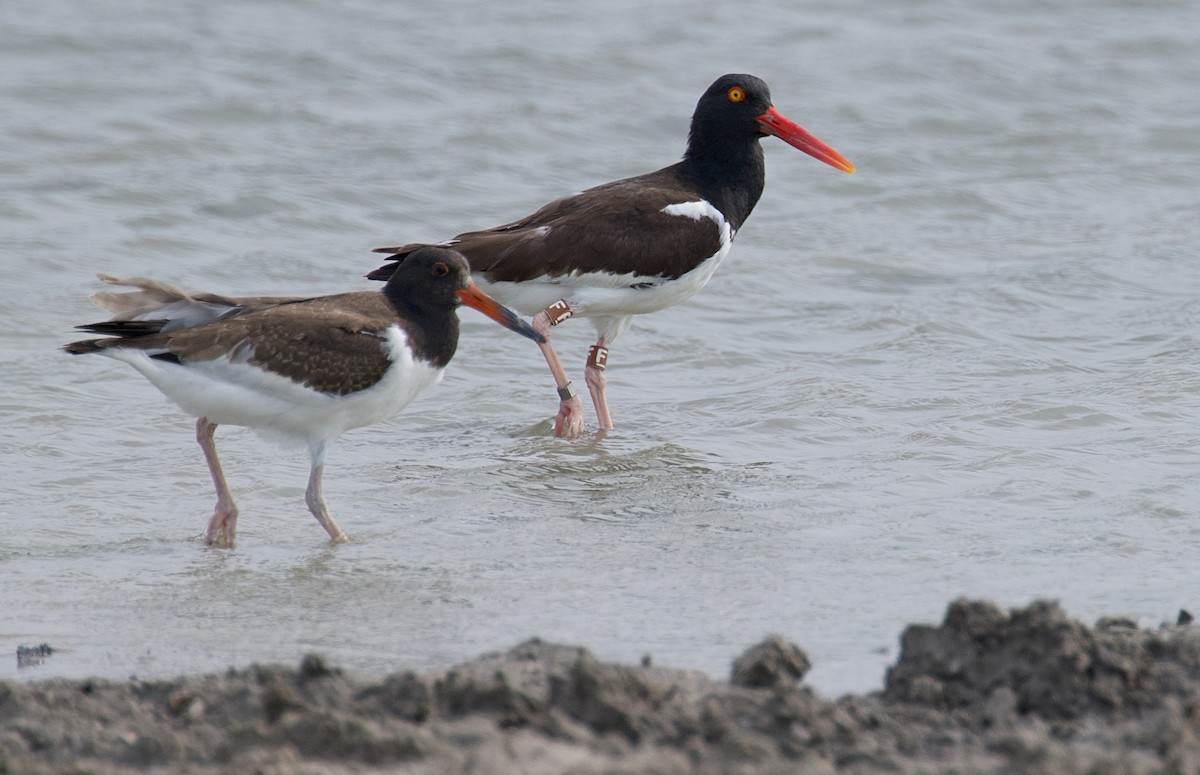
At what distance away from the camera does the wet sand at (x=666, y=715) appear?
325 centimetres

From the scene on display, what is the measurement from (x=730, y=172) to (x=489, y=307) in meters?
2.60

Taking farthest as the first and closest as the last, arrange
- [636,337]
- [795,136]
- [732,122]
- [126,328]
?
1. [636,337]
2. [795,136]
3. [732,122]
4. [126,328]

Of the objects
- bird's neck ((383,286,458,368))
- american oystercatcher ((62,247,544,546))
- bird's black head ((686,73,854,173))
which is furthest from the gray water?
bird's black head ((686,73,854,173))

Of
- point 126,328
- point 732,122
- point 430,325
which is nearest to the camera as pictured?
point 126,328

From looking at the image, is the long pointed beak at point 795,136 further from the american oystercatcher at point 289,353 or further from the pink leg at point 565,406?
the american oystercatcher at point 289,353

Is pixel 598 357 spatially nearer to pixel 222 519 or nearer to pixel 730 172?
pixel 730 172

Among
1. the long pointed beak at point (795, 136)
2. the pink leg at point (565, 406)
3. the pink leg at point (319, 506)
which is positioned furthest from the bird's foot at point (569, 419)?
the long pointed beak at point (795, 136)

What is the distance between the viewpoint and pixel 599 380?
802 cm

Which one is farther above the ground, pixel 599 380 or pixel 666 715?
pixel 599 380

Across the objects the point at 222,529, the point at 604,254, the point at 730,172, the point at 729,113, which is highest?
the point at 729,113

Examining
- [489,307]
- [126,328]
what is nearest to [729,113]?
[489,307]

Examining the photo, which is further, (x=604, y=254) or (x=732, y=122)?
(x=732, y=122)

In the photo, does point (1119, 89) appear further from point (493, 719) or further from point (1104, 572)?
point (493, 719)

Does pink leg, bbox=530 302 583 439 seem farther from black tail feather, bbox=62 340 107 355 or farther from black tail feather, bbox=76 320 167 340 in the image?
black tail feather, bbox=62 340 107 355
